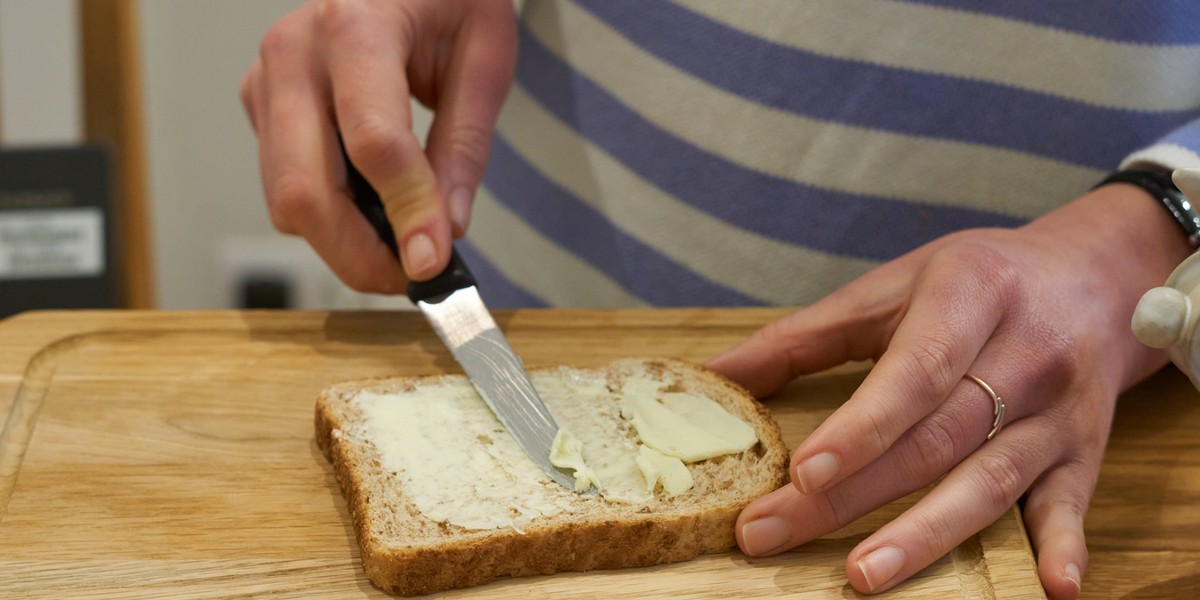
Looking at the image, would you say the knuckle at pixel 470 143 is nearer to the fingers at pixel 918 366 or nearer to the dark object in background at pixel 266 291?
the fingers at pixel 918 366

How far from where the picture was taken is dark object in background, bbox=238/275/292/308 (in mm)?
4039

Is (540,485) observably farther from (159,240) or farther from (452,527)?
(159,240)

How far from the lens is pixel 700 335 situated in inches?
78.7

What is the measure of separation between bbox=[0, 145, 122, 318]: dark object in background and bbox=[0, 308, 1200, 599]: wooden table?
102 centimetres

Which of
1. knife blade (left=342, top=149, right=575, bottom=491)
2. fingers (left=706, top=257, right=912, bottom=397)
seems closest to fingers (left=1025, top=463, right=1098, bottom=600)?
fingers (left=706, top=257, right=912, bottom=397)

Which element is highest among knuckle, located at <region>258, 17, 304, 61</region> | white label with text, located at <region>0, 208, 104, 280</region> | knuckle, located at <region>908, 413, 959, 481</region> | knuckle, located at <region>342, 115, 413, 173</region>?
knuckle, located at <region>258, 17, 304, 61</region>

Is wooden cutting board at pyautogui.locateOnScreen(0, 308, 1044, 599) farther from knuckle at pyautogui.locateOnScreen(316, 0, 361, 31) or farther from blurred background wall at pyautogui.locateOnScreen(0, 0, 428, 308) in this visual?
blurred background wall at pyautogui.locateOnScreen(0, 0, 428, 308)

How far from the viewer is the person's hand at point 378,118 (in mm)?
1767

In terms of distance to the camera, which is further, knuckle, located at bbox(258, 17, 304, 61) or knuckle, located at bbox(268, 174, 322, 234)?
knuckle, located at bbox(258, 17, 304, 61)

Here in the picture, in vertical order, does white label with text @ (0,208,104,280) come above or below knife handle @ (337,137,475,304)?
below

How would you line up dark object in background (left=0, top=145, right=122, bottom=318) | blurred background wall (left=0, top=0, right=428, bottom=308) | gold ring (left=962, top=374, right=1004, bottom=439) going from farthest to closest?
blurred background wall (left=0, top=0, right=428, bottom=308), dark object in background (left=0, top=145, right=122, bottom=318), gold ring (left=962, top=374, right=1004, bottom=439)

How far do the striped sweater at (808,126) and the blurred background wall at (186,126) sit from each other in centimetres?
171

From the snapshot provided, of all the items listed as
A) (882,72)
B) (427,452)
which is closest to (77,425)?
(427,452)

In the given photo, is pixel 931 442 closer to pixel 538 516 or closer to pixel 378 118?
pixel 538 516
